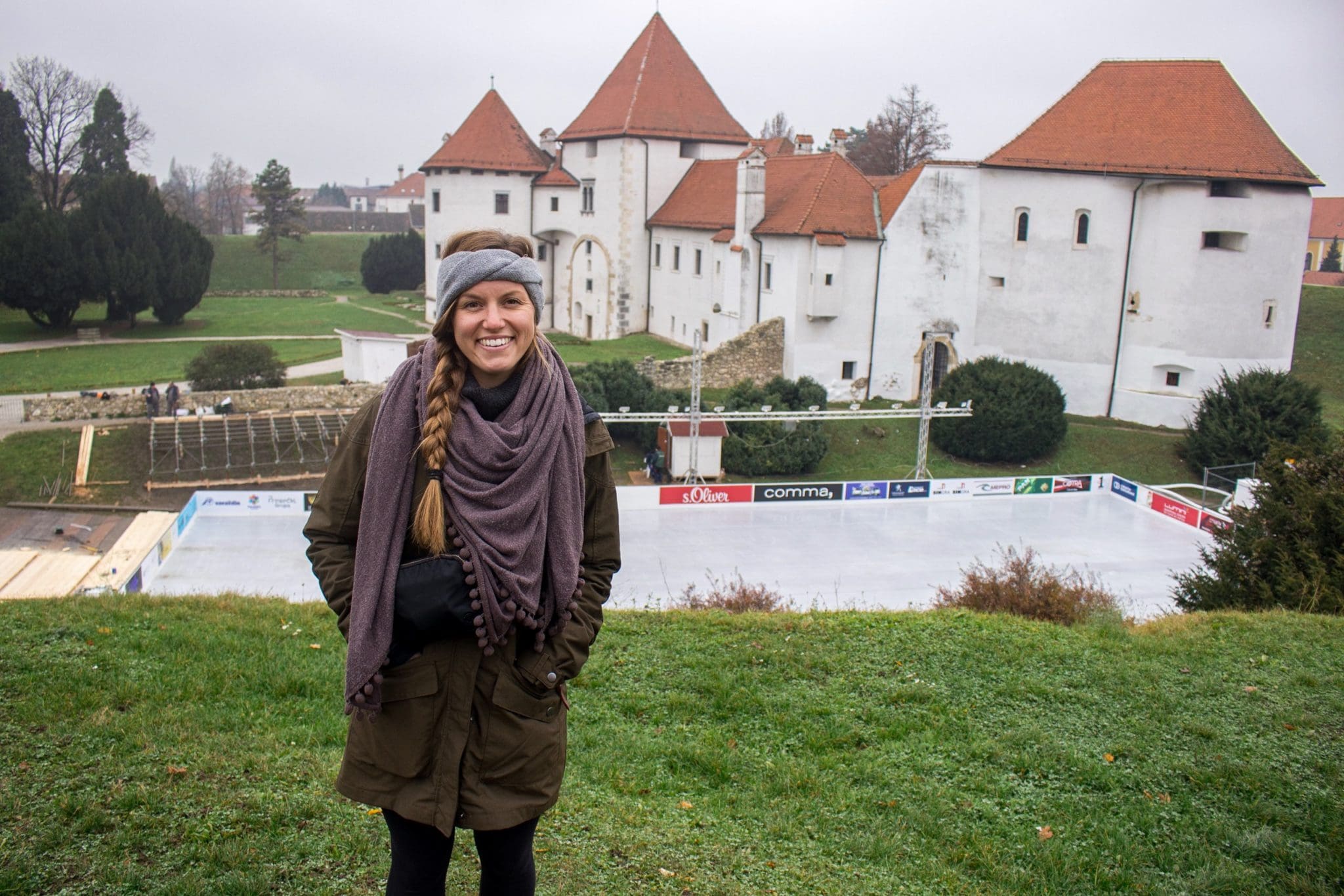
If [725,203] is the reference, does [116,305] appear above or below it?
below

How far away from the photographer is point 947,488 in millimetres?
26594

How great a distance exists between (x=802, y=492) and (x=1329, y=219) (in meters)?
55.0

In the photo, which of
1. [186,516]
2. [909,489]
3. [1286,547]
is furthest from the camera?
[909,489]

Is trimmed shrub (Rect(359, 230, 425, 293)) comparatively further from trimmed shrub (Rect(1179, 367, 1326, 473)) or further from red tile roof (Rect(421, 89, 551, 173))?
trimmed shrub (Rect(1179, 367, 1326, 473))

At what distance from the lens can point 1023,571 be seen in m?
11.3

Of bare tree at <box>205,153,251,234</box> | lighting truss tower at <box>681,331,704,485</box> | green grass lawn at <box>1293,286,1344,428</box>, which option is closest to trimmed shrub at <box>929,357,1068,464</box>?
lighting truss tower at <box>681,331,704,485</box>

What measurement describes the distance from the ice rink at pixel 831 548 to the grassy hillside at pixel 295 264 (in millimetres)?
47207

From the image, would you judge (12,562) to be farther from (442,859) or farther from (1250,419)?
(1250,419)

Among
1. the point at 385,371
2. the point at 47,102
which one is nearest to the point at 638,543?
the point at 385,371

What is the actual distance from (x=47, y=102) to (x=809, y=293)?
38693 millimetres

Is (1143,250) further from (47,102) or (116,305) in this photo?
(47,102)

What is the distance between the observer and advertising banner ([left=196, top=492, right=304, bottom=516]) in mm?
22062

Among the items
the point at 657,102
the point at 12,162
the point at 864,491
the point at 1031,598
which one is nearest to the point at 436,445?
the point at 1031,598

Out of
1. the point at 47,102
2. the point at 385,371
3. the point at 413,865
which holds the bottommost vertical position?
the point at 385,371
